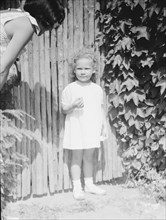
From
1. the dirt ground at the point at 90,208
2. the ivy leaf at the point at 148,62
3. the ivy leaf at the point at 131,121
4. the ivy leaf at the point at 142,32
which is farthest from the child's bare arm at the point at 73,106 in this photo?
the dirt ground at the point at 90,208

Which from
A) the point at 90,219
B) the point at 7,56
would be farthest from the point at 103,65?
the point at 7,56

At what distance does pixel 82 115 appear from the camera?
4.84 meters

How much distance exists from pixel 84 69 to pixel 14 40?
1.82 m

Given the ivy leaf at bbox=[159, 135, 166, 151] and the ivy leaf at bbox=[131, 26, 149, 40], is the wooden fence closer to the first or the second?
the ivy leaf at bbox=[131, 26, 149, 40]

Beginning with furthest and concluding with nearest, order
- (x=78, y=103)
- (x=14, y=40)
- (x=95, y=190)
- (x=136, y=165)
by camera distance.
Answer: (x=136, y=165) < (x=95, y=190) < (x=78, y=103) < (x=14, y=40)

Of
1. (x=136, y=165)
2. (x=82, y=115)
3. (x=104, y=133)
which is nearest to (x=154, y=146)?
(x=136, y=165)

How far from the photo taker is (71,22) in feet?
15.9

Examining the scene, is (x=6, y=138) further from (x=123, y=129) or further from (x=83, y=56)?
(x=123, y=129)

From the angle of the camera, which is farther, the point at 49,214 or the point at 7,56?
the point at 49,214

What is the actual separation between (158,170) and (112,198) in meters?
0.67

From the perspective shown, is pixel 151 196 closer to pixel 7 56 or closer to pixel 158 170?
pixel 158 170

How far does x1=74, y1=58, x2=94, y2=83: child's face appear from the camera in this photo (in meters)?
4.70

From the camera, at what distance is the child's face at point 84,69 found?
4699mm

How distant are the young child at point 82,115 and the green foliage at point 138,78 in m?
0.26
